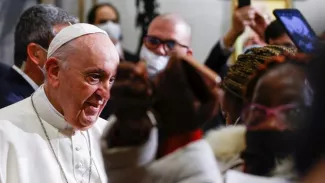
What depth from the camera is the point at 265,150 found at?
1165mm

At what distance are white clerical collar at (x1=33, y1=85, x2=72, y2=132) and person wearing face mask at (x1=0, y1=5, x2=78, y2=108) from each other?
64 cm

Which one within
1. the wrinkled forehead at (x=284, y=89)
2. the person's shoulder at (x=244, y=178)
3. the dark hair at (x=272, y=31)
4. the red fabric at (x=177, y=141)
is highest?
the wrinkled forehead at (x=284, y=89)

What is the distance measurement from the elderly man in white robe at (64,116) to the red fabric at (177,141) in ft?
3.54

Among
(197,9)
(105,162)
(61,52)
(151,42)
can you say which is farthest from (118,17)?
(105,162)

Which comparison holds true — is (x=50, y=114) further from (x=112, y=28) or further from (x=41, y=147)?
(x=112, y=28)

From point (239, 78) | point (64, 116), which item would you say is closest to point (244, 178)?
point (239, 78)

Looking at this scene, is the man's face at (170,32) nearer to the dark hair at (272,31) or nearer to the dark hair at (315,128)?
the dark hair at (272,31)

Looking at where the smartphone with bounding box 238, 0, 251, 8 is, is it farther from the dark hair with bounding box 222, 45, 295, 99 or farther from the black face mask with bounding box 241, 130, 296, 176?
the black face mask with bounding box 241, 130, 296, 176

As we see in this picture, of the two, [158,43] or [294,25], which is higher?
[294,25]

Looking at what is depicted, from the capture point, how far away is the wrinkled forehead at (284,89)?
3.80 feet

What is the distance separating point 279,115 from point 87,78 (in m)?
1.23

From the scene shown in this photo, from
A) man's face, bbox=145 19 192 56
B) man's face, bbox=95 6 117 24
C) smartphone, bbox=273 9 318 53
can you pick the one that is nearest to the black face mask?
smartphone, bbox=273 9 318 53

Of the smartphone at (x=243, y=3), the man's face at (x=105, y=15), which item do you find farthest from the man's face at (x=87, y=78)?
the man's face at (x=105, y=15)

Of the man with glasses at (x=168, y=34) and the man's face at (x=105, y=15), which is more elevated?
the man with glasses at (x=168, y=34)
